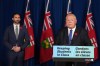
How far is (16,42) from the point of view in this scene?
5160 mm

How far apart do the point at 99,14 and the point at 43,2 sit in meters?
1.42

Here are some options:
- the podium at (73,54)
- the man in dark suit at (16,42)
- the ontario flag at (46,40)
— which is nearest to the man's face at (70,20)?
the podium at (73,54)

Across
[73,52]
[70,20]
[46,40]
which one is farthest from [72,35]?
[46,40]

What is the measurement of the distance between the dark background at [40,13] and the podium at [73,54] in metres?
3.15

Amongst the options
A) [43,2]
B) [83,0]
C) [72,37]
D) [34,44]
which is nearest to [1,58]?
[34,44]

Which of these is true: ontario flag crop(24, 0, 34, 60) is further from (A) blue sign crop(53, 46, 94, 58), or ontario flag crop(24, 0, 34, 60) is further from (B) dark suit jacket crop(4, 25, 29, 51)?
(A) blue sign crop(53, 46, 94, 58)

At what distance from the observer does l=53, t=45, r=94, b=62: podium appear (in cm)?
303

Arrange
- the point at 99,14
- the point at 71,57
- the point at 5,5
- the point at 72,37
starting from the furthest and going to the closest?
the point at 5,5 → the point at 99,14 → the point at 72,37 → the point at 71,57

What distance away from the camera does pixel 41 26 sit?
6367 millimetres

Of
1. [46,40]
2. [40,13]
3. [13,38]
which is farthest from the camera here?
[40,13]

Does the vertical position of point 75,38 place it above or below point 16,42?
above

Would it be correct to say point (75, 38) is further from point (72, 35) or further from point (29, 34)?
point (29, 34)

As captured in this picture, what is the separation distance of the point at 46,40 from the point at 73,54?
3.11 meters

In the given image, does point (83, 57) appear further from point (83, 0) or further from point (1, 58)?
point (1, 58)
